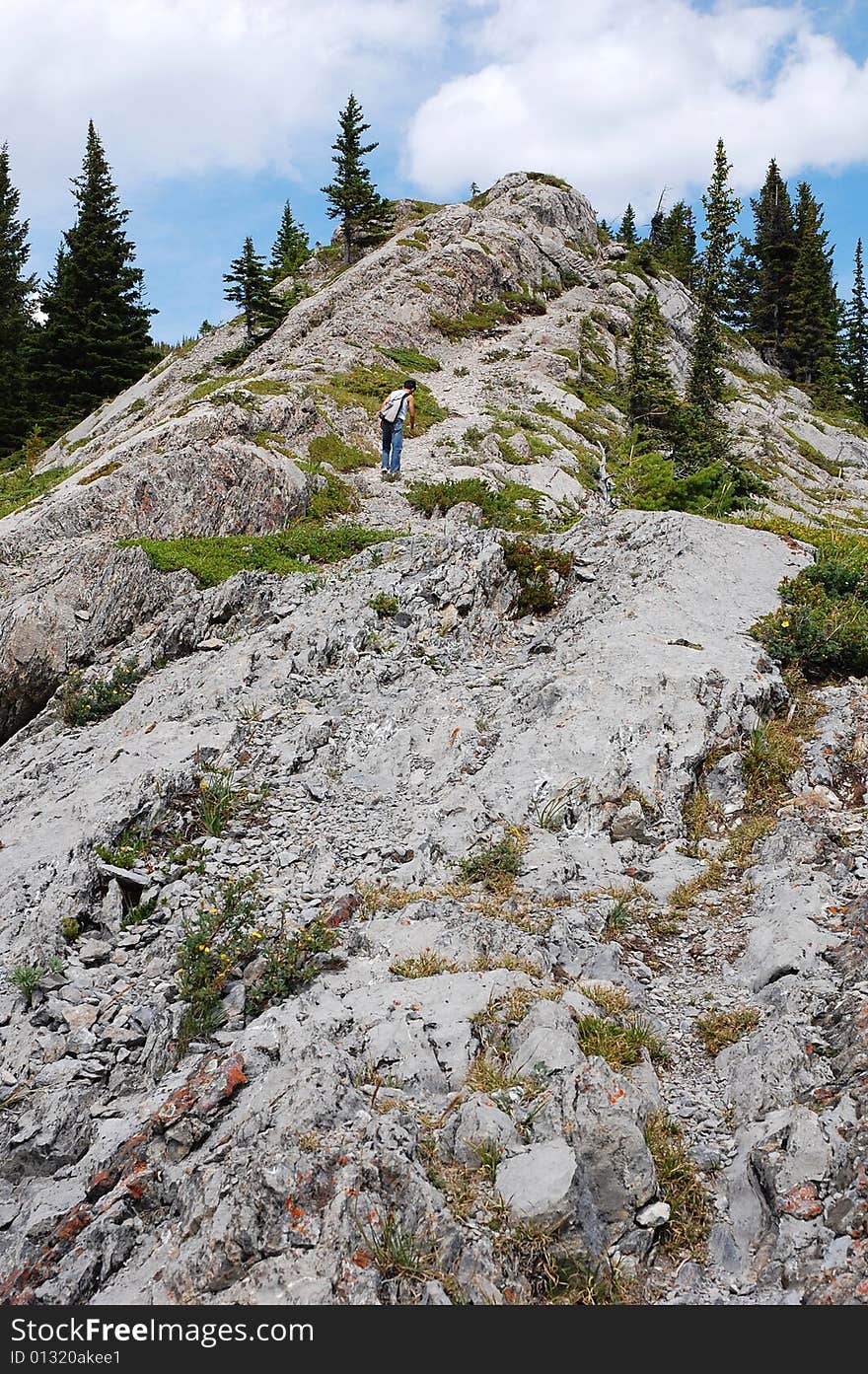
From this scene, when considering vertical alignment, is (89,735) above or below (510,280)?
below

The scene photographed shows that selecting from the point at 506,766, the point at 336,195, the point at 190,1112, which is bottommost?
the point at 190,1112

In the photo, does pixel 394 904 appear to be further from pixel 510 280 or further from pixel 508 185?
pixel 508 185

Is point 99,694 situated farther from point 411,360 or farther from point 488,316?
point 488,316

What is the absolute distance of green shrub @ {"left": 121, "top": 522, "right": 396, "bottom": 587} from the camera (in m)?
18.1

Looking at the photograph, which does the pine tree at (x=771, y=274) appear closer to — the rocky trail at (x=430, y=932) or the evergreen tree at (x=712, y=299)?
the evergreen tree at (x=712, y=299)

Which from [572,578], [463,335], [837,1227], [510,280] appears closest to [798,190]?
[510,280]

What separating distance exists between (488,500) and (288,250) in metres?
52.9

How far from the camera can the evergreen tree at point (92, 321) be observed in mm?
45844

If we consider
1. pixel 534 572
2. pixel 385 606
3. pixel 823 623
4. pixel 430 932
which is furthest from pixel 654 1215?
pixel 534 572

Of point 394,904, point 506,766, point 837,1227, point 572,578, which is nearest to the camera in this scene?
point 837,1227

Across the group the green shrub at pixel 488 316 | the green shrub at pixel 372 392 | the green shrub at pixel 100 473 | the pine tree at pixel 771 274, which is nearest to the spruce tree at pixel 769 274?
the pine tree at pixel 771 274

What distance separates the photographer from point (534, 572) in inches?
669

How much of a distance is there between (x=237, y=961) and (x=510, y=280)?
51.7 m

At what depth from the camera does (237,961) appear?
9.03 m
